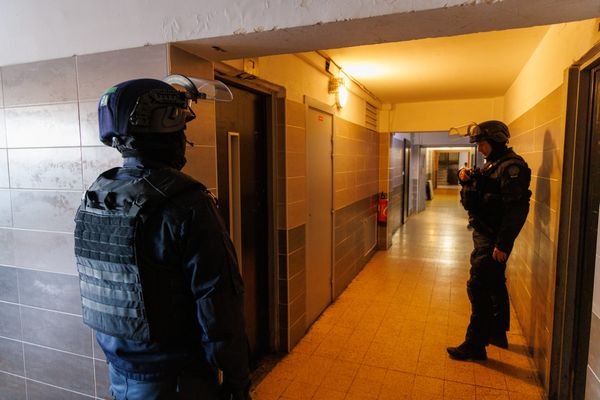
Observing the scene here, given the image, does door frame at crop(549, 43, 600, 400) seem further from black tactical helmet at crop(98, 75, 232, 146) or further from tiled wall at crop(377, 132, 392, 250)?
tiled wall at crop(377, 132, 392, 250)

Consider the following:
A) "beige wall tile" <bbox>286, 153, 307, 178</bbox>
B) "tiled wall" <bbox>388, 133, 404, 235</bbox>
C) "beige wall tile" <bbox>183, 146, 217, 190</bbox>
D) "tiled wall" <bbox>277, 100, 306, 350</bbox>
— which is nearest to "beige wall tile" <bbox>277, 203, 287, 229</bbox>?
"tiled wall" <bbox>277, 100, 306, 350</bbox>

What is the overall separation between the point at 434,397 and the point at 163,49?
242 cm

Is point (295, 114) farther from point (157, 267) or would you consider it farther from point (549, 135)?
point (157, 267)

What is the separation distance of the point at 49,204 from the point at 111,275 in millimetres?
906

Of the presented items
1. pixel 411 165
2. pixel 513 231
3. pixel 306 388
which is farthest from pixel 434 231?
pixel 306 388

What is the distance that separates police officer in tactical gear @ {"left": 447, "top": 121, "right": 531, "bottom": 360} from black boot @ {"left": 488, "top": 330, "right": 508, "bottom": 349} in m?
0.05

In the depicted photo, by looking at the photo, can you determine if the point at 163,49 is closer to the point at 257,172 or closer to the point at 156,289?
the point at 156,289

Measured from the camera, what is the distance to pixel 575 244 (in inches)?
76.9

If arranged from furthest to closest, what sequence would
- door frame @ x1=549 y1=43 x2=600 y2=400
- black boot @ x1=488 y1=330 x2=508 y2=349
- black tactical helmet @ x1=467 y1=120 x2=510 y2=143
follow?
black boot @ x1=488 y1=330 x2=508 y2=349 → black tactical helmet @ x1=467 y1=120 x2=510 y2=143 → door frame @ x1=549 y1=43 x2=600 y2=400

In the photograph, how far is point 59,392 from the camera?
1873 millimetres

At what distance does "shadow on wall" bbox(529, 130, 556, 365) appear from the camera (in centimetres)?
229

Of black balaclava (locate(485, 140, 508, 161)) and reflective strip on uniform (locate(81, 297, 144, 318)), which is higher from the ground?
black balaclava (locate(485, 140, 508, 161))

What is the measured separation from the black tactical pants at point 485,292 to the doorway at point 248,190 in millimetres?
1495

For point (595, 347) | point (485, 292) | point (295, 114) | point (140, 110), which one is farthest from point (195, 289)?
point (485, 292)
